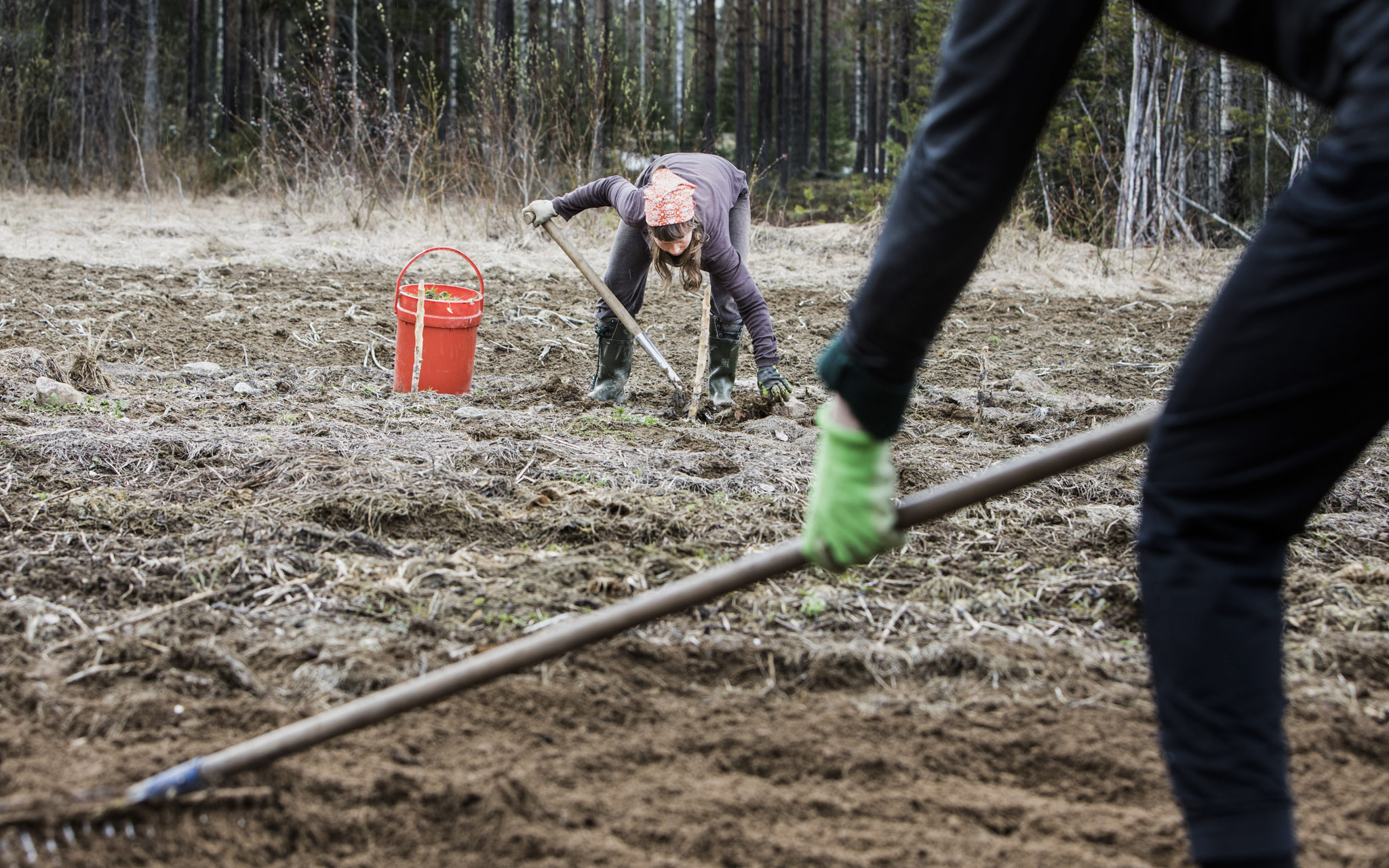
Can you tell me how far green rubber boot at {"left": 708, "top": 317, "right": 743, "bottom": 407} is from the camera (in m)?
5.27

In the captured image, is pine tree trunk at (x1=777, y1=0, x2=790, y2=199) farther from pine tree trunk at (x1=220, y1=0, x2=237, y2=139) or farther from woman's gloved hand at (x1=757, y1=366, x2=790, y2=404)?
woman's gloved hand at (x1=757, y1=366, x2=790, y2=404)

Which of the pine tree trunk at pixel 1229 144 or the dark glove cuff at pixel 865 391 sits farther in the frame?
the pine tree trunk at pixel 1229 144

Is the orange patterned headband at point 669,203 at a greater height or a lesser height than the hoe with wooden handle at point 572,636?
greater

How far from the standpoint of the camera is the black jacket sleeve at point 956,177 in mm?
1178

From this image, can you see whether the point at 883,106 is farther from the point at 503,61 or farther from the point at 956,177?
the point at 956,177

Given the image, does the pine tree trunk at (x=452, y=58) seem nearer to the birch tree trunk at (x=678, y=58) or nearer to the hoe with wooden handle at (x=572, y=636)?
the birch tree trunk at (x=678, y=58)

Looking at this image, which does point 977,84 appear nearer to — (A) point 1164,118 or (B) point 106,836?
(B) point 106,836

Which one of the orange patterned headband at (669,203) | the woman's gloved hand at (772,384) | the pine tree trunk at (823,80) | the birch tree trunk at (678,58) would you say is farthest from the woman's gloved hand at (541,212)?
the pine tree trunk at (823,80)

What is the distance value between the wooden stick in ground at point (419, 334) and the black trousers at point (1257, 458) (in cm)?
413

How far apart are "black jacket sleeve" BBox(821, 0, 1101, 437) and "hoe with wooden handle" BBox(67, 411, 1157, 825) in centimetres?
20

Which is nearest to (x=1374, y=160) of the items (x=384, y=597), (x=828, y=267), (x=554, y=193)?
(x=384, y=597)

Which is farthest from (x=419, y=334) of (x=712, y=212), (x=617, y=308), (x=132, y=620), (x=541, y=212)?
(x=132, y=620)

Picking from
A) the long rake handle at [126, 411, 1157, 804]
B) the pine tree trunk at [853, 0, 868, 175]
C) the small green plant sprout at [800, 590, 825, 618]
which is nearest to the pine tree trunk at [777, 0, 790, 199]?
the pine tree trunk at [853, 0, 868, 175]

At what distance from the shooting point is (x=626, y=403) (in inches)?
207
